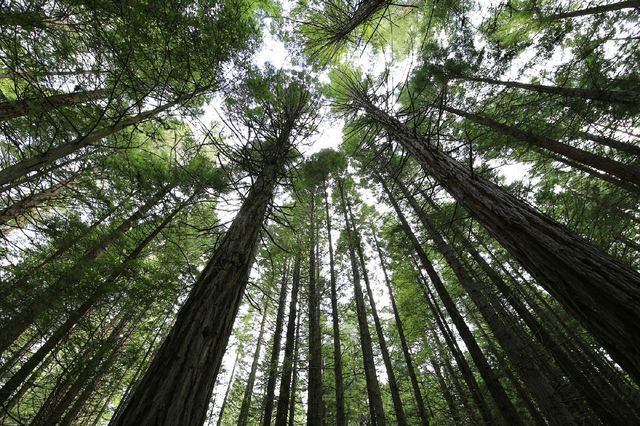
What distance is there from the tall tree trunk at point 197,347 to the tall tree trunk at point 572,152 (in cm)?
683

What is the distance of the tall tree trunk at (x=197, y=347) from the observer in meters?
1.40

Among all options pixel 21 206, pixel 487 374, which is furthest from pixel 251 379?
pixel 21 206

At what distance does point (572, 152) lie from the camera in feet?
23.8

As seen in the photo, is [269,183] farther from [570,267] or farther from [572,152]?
[572,152]

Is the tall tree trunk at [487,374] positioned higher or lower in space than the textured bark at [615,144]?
lower

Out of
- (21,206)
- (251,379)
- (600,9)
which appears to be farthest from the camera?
(251,379)

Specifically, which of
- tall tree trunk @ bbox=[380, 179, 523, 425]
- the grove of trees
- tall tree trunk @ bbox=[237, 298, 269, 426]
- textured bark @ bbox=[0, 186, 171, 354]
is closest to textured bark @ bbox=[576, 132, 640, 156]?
the grove of trees

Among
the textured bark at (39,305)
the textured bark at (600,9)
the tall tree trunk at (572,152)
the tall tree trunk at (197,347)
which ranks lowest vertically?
the tall tree trunk at (197,347)

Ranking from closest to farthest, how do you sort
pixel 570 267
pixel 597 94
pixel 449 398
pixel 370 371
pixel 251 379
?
pixel 570 267
pixel 597 94
pixel 370 371
pixel 449 398
pixel 251 379

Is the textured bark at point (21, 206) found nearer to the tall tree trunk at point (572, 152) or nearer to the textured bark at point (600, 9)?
the tall tree trunk at point (572, 152)

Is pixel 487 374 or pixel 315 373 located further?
pixel 315 373

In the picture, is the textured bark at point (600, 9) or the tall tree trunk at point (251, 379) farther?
the tall tree trunk at point (251, 379)

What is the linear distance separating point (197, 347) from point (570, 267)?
267cm

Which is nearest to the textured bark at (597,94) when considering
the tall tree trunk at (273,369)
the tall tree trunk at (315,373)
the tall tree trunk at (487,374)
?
the tall tree trunk at (487,374)
